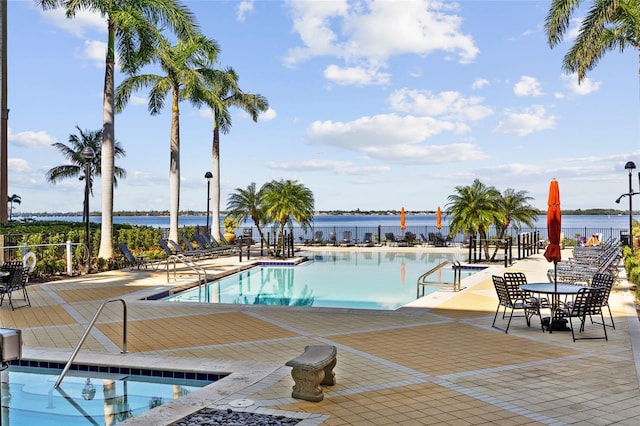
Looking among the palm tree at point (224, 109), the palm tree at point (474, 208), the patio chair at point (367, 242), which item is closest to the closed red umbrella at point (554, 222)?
the palm tree at point (474, 208)

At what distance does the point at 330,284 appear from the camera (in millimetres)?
16719

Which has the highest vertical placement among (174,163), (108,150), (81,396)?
(174,163)

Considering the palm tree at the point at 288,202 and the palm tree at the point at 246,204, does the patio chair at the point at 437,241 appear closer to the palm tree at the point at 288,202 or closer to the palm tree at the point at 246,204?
the palm tree at the point at 288,202

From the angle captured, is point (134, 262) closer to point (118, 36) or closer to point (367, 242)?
point (118, 36)

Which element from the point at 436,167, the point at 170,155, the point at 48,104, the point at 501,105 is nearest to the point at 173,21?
the point at 170,155

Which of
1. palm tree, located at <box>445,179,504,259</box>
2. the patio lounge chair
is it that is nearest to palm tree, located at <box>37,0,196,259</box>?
the patio lounge chair

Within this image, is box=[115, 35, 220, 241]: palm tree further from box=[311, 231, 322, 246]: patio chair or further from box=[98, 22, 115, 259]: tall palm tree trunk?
box=[311, 231, 322, 246]: patio chair

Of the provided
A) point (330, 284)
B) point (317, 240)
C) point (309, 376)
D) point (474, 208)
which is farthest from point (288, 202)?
point (309, 376)

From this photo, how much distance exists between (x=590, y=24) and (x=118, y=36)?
15.5m

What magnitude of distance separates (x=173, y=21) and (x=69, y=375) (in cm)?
1627

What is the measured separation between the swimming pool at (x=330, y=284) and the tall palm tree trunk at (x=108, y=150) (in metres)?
4.58

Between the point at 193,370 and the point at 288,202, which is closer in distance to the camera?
the point at 193,370

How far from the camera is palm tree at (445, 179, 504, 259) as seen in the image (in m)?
19.6

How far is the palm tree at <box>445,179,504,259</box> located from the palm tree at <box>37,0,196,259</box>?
11.7 m
